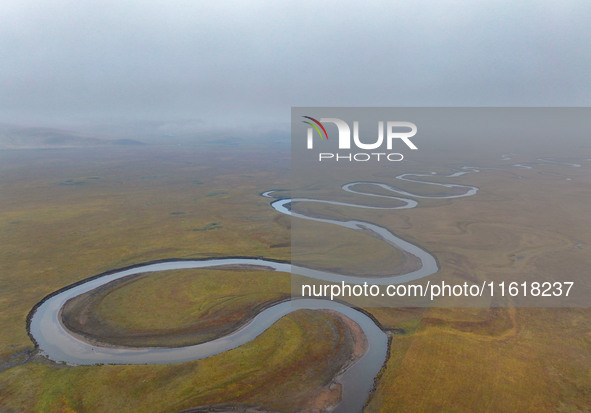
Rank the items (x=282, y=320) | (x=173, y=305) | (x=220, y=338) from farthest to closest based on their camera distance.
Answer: (x=173, y=305)
(x=282, y=320)
(x=220, y=338)

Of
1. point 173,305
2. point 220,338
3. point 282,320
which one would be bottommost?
point 220,338

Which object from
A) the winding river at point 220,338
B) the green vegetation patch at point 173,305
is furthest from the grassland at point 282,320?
the winding river at point 220,338

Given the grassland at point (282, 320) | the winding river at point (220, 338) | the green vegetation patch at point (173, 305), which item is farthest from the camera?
the green vegetation patch at point (173, 305)

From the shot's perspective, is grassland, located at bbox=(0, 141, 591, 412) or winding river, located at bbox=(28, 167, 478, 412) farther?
winding river, located at bbox=(28, 167, 478, 412)

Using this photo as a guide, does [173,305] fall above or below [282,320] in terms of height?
above

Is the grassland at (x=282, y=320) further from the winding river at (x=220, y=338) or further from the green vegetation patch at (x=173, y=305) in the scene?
the winding river at (x=220, y=338)

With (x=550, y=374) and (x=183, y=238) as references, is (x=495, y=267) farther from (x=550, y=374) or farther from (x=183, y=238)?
(x=183, y=238)

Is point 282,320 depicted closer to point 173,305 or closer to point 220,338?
point 220,338

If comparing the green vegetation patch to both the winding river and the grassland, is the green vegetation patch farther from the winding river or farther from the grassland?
the winding river

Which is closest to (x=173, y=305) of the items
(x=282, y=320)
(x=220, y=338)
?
(x=220, y=338)

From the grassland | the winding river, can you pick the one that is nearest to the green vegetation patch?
the grassland
